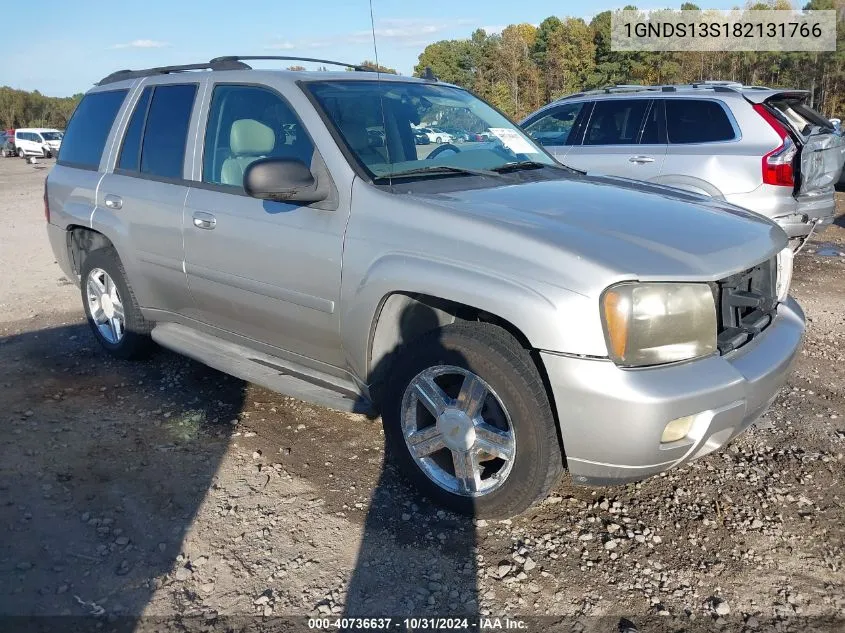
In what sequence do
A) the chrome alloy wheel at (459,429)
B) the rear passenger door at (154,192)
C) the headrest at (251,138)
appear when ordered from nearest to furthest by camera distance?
the chrome alloy wheel at (459,429) → the headrest at (251,138) → the rear passenger door at (154,192)

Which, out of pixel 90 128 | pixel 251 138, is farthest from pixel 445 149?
pixel 90 128

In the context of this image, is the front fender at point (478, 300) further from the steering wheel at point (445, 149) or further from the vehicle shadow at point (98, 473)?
the vehicle shadow at point (98, 473)

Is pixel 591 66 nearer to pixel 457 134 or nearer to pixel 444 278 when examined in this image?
pixel 457 134

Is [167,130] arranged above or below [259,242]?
above

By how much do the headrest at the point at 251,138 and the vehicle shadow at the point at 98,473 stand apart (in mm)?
1518

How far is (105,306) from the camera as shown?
4.91 metres

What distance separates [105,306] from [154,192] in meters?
1.20

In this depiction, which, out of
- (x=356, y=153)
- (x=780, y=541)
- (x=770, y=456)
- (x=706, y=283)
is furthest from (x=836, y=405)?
(x=356, y=153)

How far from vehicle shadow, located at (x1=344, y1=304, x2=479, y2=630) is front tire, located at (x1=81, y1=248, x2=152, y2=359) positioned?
85.4 inches

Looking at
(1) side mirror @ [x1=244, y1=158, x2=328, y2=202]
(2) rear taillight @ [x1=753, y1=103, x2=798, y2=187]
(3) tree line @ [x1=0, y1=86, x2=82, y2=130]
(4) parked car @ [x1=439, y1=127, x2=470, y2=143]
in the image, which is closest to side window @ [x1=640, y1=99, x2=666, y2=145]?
(2) rear taillight @ [x1=753, y1=103, x2=798, y2=187]

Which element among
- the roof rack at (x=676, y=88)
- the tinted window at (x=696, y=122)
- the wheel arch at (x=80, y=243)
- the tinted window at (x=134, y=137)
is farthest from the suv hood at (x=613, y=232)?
the roof rack at (x=676, y=88)

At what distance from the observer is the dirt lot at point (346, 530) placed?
2.54 meters

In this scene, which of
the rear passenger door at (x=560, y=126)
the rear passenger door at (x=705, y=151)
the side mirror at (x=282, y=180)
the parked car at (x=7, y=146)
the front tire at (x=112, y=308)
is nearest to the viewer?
the side mirror at (x=282, y=180)

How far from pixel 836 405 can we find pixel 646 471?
2181mm
